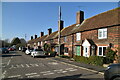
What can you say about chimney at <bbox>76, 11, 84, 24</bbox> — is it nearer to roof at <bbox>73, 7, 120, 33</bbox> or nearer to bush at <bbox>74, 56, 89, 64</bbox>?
roof at <bbox>73, 7, 120, 33</bbox>

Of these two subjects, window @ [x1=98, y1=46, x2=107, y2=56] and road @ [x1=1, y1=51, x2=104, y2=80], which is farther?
window @ [x1=98, y1=46, x2=107, y2=56]

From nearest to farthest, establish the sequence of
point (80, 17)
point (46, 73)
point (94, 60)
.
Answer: point (46, 73) < point (94, 60) < point (80, 17)

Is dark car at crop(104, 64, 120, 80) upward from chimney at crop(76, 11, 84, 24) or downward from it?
downward

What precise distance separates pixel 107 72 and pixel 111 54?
774 centimetres

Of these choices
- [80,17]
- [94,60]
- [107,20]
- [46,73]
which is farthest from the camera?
[80,17]

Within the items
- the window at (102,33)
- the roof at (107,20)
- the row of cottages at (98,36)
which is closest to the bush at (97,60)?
the row of cottages at (98,36)

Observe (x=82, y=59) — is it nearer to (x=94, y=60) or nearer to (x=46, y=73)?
(x=94, y=60)

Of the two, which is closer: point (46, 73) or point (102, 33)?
point (46, 73)

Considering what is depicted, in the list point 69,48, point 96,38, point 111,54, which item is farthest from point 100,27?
point 69,48

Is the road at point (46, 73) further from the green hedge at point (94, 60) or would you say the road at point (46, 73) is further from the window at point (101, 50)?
the window at point (101, 50)

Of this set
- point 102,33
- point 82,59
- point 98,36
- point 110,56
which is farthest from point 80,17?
point 110,56

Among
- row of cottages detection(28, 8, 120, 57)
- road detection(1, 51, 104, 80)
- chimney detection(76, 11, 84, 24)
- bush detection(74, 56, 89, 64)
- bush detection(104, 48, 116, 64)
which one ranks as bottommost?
road detection(1, 51, 104, 80)

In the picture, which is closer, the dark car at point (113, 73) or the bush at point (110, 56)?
the dark car at point (113, 73)

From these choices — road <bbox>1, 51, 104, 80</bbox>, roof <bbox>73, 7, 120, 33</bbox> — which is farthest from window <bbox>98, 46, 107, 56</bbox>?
road <bbox>1, 51, 104, 80</bbox>
